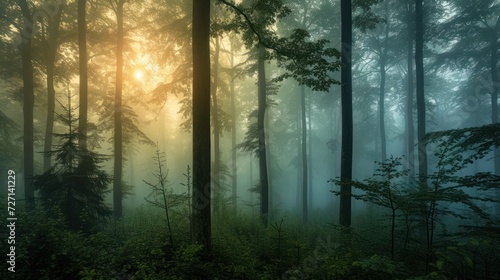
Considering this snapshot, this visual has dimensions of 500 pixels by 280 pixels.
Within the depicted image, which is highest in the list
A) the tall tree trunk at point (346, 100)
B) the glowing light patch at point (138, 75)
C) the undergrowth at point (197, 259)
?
the glowing light patch at point (138, 75)

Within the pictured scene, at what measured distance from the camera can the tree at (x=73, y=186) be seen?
861 centimetres

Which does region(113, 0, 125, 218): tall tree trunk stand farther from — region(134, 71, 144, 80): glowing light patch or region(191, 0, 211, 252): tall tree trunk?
region(191, 0, 211, 252): tall tree trunk

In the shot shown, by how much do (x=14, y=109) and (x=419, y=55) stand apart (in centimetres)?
3736

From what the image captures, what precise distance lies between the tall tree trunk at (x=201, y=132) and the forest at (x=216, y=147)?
35 mm

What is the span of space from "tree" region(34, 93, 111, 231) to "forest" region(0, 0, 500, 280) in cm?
5

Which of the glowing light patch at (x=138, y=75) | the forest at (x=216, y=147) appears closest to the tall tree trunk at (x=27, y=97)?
the forest at (x=216, y=147)

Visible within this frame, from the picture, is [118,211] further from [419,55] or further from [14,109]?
[14,109]

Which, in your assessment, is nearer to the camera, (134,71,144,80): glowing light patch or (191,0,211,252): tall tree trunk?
(191,0,211,252): tall tree trunk

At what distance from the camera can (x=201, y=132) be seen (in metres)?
6.44

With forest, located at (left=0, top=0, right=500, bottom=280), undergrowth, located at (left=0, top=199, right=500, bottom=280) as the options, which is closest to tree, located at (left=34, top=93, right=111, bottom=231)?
forest, located at (left=0, top=0, right=500, bottom=280)

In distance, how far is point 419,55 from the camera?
43.0ft

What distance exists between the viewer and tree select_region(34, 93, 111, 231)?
339 inches

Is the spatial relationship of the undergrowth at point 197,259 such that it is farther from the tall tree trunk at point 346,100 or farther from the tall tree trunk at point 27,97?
the tall tree trunk at point 27,97

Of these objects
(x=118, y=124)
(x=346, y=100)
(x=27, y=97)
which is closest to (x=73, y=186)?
(x=118, y=124)
